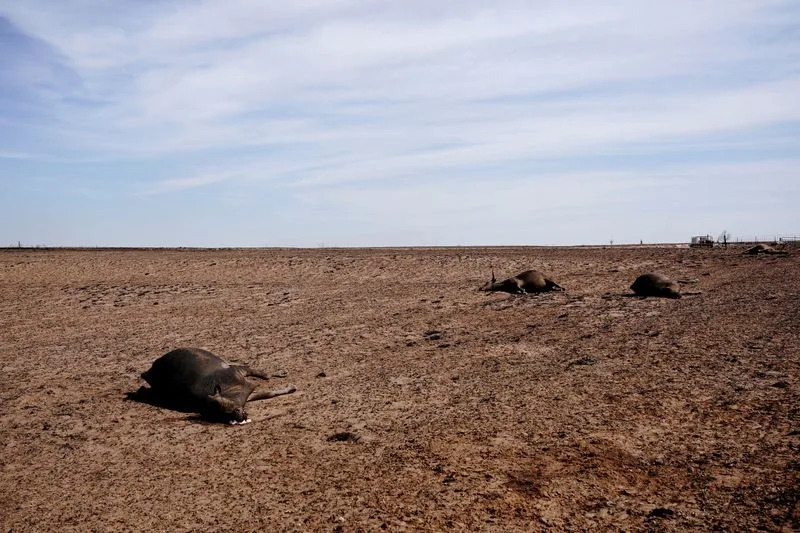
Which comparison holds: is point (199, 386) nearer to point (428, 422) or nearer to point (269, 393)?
point (269, 393)

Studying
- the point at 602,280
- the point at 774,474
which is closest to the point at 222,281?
the point at 602,280

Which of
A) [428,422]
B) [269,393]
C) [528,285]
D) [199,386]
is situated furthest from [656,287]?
[199,386]

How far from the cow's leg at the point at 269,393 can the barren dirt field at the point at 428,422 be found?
12 centimetres

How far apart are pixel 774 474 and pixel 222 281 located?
18154mm

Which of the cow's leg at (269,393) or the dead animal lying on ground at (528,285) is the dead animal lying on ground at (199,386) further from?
the dead animal lying on ground at (528,285)

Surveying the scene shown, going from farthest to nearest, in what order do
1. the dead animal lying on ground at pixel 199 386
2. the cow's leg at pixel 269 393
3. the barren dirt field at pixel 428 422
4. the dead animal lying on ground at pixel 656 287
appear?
the dead animal lying on ground at pixel 656 287
the cow's leg at pixel 269 393
the dead animal lying on ground at pixel 199 386
the barren dirt field at pixel 428 422

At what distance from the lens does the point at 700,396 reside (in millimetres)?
7652

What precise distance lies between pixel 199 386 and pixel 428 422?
2.97m

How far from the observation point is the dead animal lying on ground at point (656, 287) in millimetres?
15922

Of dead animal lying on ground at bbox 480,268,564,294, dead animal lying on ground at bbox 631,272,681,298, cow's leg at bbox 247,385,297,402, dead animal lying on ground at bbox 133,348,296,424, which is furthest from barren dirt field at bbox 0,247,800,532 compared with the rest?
dead animal lying on ground at bbox 480,268,564,294

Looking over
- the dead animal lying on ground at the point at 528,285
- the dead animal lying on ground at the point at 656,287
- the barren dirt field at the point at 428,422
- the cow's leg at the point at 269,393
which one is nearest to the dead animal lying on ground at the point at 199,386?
the cow's leg at the point at 269,393

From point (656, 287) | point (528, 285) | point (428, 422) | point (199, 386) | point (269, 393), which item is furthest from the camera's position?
point (528, 285)

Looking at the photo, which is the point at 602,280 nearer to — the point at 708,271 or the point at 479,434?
Answer: the point at 708,271

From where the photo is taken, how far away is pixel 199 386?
8445 mm
